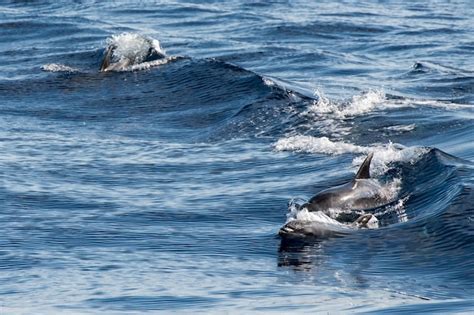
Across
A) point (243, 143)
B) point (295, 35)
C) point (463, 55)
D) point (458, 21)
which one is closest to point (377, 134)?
point (243, 143)

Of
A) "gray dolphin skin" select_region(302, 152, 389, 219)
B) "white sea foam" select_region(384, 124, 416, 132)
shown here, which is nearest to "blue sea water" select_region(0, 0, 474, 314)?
"white sea foam" select_region(384, 124, 416, 132)

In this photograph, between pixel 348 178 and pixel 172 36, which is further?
pixel 172 36

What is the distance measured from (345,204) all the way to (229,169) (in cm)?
379

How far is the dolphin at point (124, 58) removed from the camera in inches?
1125

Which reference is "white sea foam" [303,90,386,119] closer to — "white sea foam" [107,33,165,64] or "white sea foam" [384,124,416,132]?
"white sea foam" [384,124,416,132]

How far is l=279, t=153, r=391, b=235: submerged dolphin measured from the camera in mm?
14523

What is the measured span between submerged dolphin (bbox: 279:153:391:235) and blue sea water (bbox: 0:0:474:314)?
0.28 meters

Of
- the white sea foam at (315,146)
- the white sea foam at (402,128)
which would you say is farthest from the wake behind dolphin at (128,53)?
the white sea foam at (402,128)

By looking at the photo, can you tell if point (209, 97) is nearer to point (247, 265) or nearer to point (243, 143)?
point (243, 143)

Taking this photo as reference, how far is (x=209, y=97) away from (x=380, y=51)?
949 cm

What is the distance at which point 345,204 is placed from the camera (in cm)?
1548

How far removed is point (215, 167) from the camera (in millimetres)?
19188

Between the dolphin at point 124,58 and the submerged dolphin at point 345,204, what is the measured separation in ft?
43.3

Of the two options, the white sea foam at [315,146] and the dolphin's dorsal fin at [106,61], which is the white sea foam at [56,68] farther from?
the white sea foam at [315,146]
